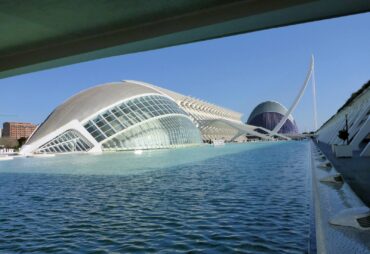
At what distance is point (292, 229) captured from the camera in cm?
604

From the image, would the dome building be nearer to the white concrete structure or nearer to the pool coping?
the white concrete structure

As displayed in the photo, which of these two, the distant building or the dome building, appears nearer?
the dome building

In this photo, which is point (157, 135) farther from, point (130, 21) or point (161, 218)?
point (130, 21)

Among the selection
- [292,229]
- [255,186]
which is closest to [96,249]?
[292,229]

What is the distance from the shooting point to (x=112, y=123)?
4256 centimetres

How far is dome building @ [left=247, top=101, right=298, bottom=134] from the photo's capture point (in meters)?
142

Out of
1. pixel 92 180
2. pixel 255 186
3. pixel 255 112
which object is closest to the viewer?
pixel 255 186

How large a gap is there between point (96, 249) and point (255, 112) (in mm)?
146958

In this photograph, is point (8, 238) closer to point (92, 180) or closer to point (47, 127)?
point (92, 180)

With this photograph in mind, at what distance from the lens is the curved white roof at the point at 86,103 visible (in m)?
43.6

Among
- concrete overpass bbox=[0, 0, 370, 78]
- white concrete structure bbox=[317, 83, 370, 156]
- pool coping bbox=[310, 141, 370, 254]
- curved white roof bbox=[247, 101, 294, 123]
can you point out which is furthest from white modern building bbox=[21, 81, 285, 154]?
curved white roof bbox=[247, 101, 294, 123]

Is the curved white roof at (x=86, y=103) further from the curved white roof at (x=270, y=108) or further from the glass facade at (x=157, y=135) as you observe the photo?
the curved white roof at (x=270, y=108)

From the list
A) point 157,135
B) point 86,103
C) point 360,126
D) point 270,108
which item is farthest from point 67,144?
point 270,108

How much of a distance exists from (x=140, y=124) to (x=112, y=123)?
3218 millimetres
